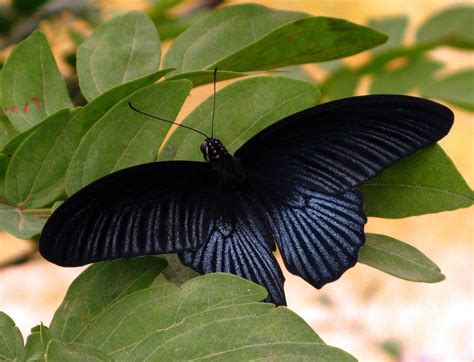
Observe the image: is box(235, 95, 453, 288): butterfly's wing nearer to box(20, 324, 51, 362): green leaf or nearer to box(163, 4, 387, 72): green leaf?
box(163, 4, 387, 72): green leaf

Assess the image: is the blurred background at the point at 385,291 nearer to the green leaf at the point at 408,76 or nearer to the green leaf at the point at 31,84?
the green leaf at the point at 408,76

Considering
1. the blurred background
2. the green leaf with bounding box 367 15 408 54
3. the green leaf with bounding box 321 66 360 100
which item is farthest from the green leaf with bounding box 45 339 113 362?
the blurred background

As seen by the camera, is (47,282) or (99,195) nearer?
(99,195)

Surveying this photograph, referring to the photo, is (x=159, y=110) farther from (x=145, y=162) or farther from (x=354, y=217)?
(x=354, y=217)

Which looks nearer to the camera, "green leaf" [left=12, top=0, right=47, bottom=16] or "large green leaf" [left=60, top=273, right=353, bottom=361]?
"large green leaf" [left=60, top=273, right=353, bottom=361]

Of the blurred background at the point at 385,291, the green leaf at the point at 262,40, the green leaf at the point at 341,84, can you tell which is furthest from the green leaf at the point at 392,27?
the blurred background at the point at 385,291

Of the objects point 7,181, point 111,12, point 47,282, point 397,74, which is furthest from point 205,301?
point 47,282
